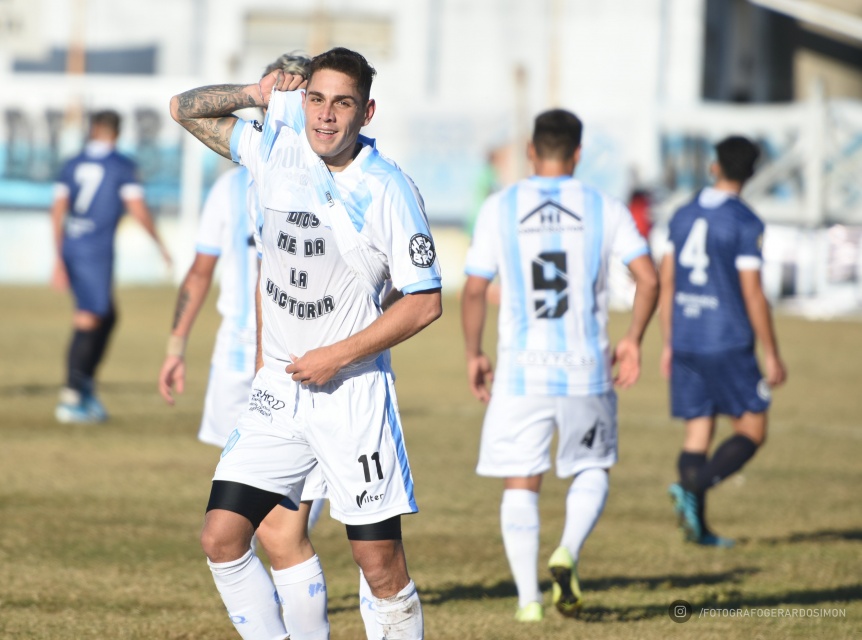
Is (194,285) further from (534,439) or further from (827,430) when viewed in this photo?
(827,430)

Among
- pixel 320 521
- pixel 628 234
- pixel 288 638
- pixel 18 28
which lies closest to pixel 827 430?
pixel 320 521

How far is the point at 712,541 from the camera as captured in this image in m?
Answer: 7.95

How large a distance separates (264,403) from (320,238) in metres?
0.59

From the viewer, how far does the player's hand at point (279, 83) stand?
15.7 ft

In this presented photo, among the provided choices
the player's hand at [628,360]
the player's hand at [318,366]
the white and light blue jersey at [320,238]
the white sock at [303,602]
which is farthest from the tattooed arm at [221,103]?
the player's hand at [628,360]

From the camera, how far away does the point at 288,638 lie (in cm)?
482

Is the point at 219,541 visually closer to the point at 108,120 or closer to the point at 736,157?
the point at 736,157

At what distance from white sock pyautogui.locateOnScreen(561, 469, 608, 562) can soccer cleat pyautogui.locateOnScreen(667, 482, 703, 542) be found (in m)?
1.52

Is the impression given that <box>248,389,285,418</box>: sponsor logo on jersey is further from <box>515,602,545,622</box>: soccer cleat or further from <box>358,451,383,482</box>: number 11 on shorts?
<box>515,602,545,622</box>: soccer cleat

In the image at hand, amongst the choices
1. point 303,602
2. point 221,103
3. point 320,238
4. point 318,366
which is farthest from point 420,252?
point 303,602

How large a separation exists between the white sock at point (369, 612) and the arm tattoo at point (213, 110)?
4.94ft

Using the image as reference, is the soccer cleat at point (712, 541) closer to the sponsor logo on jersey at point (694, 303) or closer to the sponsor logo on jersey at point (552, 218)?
the sponsor logo on jersey at point (694, 303)

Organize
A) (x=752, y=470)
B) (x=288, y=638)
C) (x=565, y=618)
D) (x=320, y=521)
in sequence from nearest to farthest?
(x=288, y=638), (x=565, y=618), (x=320, y=521), (x=752, y=470)

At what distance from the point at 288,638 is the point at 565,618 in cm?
176
